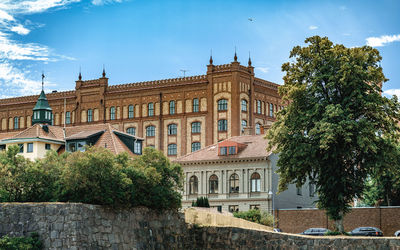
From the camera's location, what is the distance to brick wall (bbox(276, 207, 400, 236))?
55625 mm

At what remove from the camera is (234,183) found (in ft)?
227

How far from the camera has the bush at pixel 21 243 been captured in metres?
27.3

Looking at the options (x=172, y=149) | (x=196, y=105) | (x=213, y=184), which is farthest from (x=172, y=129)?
(x=213, y=184)

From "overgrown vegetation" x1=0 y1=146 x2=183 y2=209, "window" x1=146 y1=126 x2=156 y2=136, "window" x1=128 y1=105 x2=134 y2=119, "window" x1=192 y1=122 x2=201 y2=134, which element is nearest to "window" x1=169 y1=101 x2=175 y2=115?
"window" x1=146 y1=126 x2=156 y2=136

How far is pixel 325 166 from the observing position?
42.3 m

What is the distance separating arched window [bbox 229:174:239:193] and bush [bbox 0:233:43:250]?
41843 millimetres

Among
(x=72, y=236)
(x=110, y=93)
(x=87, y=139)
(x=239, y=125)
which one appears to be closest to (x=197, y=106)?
(x=239, y=125)

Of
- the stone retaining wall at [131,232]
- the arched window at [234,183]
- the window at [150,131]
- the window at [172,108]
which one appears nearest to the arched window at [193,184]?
the arched window at [234,183]

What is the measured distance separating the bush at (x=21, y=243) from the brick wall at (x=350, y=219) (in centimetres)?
Answer: 3061

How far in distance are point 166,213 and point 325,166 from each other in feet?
39.1

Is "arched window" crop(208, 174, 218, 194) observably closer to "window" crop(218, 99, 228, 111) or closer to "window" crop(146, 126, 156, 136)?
"window" crop(218, 99, 228, 111)

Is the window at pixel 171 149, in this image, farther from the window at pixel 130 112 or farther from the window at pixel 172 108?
the window at pixel 130 112

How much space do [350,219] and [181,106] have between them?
39.4 metres

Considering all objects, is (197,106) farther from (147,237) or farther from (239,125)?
(147,237)
